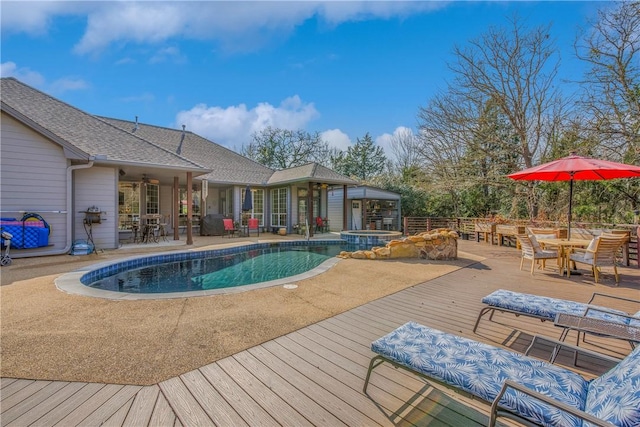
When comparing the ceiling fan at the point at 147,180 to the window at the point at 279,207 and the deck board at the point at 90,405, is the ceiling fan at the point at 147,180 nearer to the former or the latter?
the window at the point at 279,207

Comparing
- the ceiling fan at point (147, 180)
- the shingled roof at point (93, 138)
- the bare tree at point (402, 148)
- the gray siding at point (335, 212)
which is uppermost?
the bare tree at point (402, 148)

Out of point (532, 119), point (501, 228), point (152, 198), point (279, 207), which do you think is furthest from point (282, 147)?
point (501, 228)

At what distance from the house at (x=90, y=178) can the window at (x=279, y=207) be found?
0.07 m

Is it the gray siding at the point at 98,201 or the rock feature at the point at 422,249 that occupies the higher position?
the gray siding at the point at 98,201

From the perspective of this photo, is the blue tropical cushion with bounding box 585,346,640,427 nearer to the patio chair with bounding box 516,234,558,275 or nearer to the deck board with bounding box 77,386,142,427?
the deck board with bounding box 77,386,142,427

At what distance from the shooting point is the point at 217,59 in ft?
39.3

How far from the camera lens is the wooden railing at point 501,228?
7.57m

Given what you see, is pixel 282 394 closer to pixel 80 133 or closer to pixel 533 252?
pixel 533 252

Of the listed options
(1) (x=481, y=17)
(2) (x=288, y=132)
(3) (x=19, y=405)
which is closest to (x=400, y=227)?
(1) (x=481, y=17)

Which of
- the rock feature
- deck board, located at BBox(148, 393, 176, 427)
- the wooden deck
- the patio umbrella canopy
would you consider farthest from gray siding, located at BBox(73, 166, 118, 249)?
deck board, located at BBox(148, 393, 176, 427)

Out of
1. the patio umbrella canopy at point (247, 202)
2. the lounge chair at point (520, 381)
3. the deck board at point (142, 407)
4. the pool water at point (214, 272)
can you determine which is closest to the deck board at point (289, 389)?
the lounge chair at point (520, 381)

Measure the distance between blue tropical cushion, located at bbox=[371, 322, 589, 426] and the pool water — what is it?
477 centimetres

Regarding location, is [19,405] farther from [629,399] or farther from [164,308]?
[629,399]

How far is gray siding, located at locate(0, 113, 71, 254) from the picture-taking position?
7.53m
